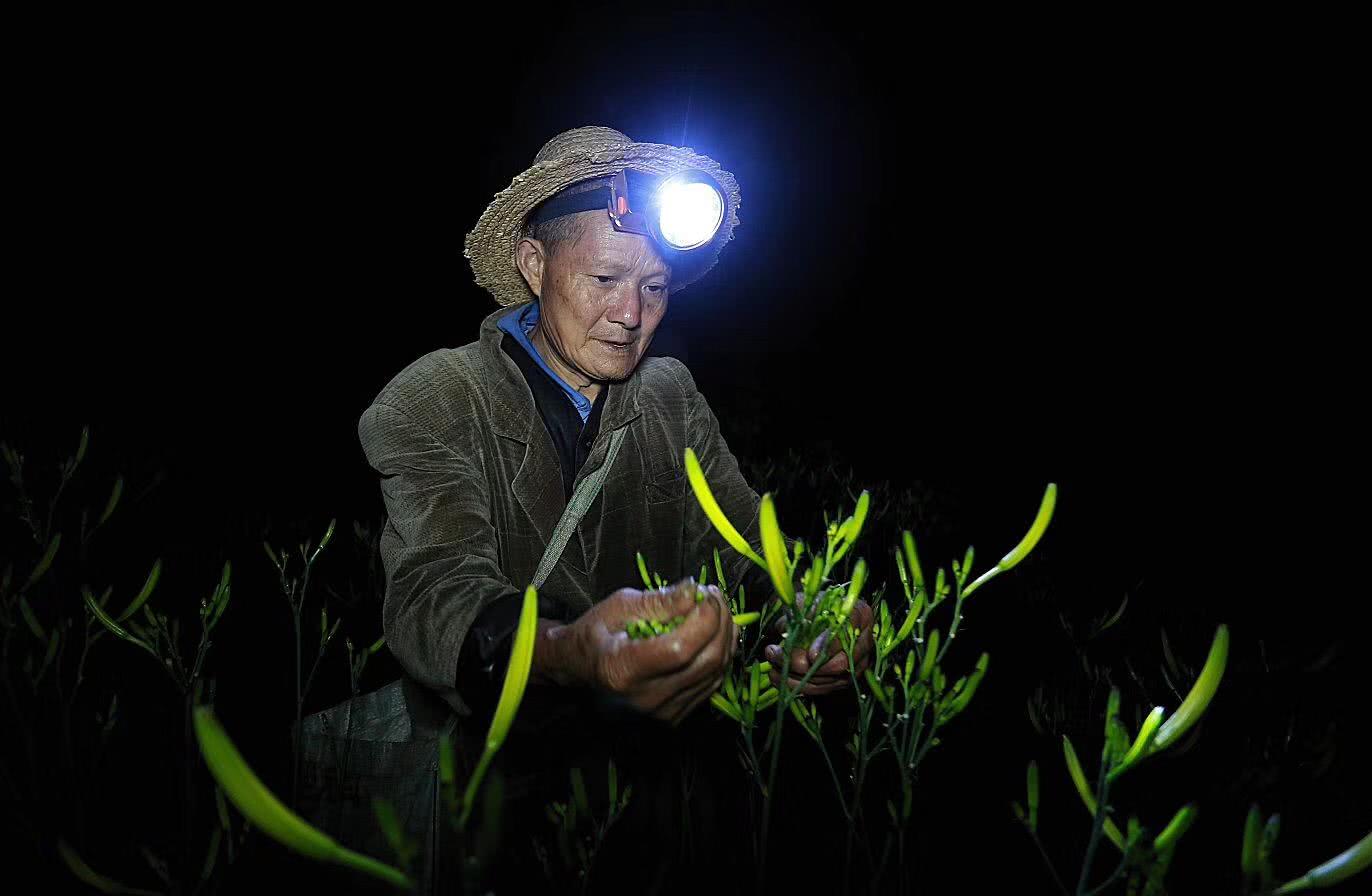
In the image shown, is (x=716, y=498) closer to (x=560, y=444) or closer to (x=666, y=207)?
(x=560, y=444)

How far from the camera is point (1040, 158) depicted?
11.5 metres

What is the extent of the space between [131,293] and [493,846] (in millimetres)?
8927

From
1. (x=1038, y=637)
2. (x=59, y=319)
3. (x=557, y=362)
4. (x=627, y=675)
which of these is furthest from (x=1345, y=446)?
(x=59, y=319)

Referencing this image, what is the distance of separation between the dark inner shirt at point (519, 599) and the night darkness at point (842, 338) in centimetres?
26

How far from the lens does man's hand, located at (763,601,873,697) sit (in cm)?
101

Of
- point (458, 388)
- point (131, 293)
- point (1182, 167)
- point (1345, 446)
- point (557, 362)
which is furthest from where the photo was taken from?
point (1182, 167)

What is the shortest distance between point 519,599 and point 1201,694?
73cm

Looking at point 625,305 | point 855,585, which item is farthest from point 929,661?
point 625,305

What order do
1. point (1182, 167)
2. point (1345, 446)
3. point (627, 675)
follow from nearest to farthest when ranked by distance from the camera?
point (627, 675), point (1345, 446), point (1182, 167)

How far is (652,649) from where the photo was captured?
2.32ft

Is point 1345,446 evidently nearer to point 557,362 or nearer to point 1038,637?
point 1038,637

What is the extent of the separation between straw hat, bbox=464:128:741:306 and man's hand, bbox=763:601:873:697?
1004mm

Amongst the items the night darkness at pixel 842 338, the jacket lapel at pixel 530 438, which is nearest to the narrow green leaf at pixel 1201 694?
the night darkness at pixel 842 338

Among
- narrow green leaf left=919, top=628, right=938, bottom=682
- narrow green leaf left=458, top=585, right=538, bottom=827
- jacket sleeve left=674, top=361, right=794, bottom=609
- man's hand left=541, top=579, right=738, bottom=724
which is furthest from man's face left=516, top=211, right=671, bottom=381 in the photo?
narrow green leaf left=458, top=585, right=538, bottom=827
